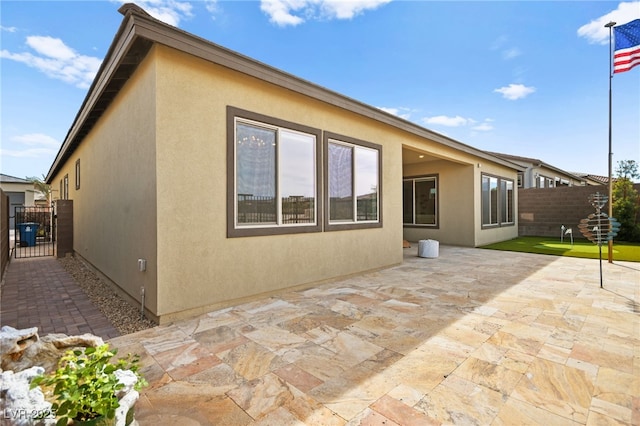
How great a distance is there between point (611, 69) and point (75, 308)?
11296 mm

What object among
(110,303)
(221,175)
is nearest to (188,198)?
(221,175)

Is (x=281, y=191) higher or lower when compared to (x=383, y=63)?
lower

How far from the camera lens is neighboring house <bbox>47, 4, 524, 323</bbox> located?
359cm

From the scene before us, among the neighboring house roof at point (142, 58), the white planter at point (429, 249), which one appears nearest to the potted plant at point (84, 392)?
the neighboring house roof at point (142, 58)

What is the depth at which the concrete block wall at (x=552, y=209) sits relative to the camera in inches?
490

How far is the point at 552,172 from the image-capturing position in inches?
768

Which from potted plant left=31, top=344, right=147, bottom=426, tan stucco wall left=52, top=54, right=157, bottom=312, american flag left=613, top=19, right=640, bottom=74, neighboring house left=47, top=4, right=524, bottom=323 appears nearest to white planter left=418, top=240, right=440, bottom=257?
neighboring house left=47, top=4, right=524, bottom=323

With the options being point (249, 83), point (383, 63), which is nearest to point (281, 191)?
point (249, 83)

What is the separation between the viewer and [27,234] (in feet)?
35.9

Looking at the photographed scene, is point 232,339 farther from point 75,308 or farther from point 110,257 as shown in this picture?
point 110,257

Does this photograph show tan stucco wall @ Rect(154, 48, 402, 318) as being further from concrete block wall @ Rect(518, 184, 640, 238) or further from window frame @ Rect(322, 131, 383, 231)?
concrete block wall @ Rect(518, 184, 640, 238)

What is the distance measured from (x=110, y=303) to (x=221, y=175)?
8.72ft

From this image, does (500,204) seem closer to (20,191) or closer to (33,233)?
(33,233)

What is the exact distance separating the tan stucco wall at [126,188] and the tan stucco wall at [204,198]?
159mm
